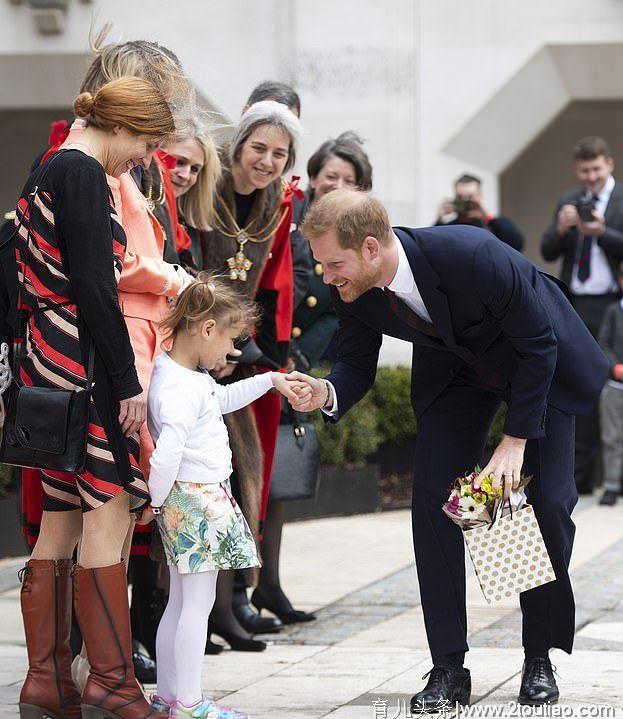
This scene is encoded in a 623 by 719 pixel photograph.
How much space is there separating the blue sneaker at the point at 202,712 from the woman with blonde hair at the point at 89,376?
94 millimetres

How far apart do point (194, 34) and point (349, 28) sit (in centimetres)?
114

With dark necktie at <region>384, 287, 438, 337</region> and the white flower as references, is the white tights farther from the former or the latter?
dark necktie at <region>384, 287, 438, 337</region>

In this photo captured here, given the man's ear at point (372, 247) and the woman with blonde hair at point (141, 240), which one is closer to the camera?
the man's ear at point (372, 247)

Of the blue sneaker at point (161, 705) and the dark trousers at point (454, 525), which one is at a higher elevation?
the dark trousers at point (454, 525)

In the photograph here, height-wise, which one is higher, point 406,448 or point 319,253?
point 319,253

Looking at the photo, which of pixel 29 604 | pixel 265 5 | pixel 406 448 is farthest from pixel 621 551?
pixel 265 5

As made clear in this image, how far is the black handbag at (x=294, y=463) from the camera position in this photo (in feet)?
17.8

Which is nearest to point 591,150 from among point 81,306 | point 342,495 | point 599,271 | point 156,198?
point 599,271

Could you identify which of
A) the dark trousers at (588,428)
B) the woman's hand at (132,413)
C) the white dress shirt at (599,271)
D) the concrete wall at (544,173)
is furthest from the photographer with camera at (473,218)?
the woman's hand at (132,413)

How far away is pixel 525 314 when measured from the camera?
3.89m

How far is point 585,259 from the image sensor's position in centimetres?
931

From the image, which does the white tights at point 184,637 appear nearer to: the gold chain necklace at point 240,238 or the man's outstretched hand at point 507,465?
the man's outstretched hand at point 507,465

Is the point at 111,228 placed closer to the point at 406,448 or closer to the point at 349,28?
the point at 406,448

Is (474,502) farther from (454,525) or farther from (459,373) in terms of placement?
(459,373)
